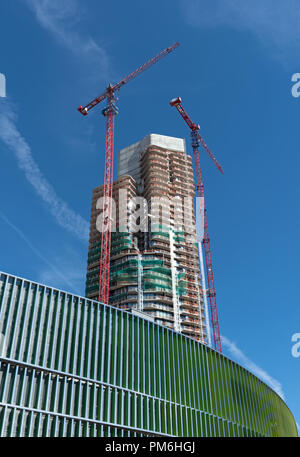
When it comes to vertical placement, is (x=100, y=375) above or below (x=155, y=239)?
below

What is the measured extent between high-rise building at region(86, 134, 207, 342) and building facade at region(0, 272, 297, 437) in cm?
6845

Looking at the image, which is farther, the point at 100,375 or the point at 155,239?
the point at 155,239

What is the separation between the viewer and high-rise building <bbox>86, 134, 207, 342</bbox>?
131500mm

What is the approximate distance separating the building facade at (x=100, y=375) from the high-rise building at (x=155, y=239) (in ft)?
225

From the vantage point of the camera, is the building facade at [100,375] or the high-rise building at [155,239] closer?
the building facade at [100,375]

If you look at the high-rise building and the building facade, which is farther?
the high-rise building

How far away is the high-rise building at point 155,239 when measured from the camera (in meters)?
132

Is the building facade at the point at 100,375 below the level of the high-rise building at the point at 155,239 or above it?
below

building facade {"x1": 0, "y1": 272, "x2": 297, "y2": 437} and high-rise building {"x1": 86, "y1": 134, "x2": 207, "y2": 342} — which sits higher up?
high-rise building {"x1": 86, "y1": 134, "x2": 207, "y2": 342}

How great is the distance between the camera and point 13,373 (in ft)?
120

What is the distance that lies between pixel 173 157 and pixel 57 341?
437 ft

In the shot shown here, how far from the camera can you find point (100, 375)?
1682 inches

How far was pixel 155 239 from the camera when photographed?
145 meters

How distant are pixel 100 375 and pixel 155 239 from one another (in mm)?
102744
